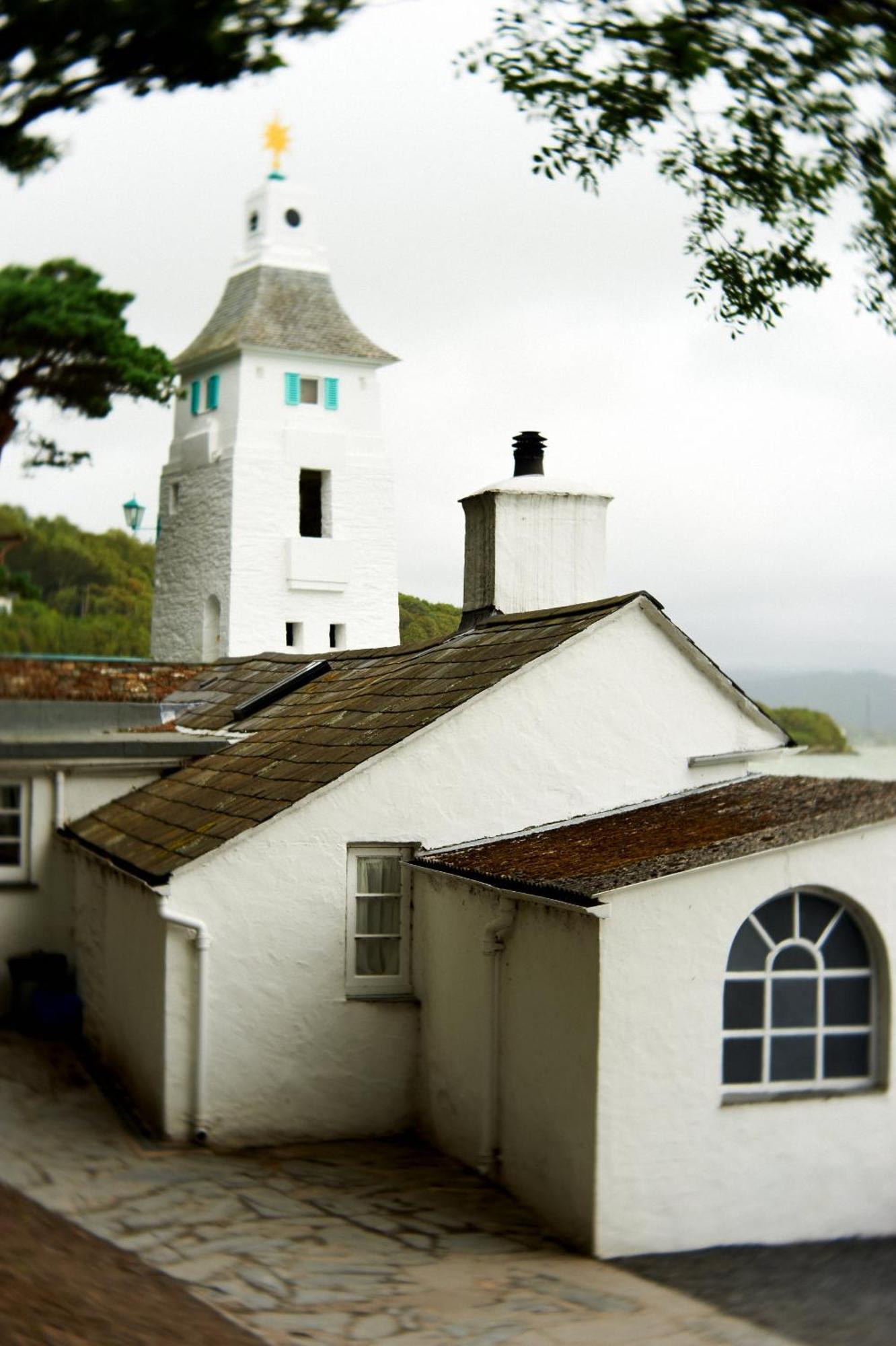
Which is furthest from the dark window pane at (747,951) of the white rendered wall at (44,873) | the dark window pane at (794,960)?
the white rendered wall at (44,873)

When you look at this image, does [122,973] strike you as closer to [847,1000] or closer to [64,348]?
[847,1000]

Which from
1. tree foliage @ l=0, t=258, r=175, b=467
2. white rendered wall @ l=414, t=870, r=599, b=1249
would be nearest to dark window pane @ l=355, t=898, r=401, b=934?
white rendered wall @ l=414, t=870, r=599, b=1249

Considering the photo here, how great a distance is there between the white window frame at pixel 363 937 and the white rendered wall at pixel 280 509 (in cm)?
1602

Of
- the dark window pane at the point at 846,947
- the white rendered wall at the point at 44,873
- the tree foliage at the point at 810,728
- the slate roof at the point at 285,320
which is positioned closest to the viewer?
the dark window pane at the point at 846,947

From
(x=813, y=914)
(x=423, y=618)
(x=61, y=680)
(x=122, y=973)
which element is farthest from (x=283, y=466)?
(x=61, y=680)

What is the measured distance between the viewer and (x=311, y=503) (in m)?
36.4

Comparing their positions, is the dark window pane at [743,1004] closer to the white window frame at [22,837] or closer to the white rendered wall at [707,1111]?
the white rendered wall at [707,1111]

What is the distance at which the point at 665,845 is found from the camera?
36.8 feet

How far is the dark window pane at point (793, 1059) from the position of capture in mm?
10398

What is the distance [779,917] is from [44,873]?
9260 millimetres

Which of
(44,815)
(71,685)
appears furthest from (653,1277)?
(44,815)

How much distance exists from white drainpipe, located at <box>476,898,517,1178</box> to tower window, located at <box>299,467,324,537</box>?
25.0m

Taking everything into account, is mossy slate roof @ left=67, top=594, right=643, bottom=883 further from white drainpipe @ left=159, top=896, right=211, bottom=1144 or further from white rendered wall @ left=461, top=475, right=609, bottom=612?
white rendered wall @ left=461, top=475, right=609, bottom=612

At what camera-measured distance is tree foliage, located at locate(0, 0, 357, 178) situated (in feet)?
24.5
